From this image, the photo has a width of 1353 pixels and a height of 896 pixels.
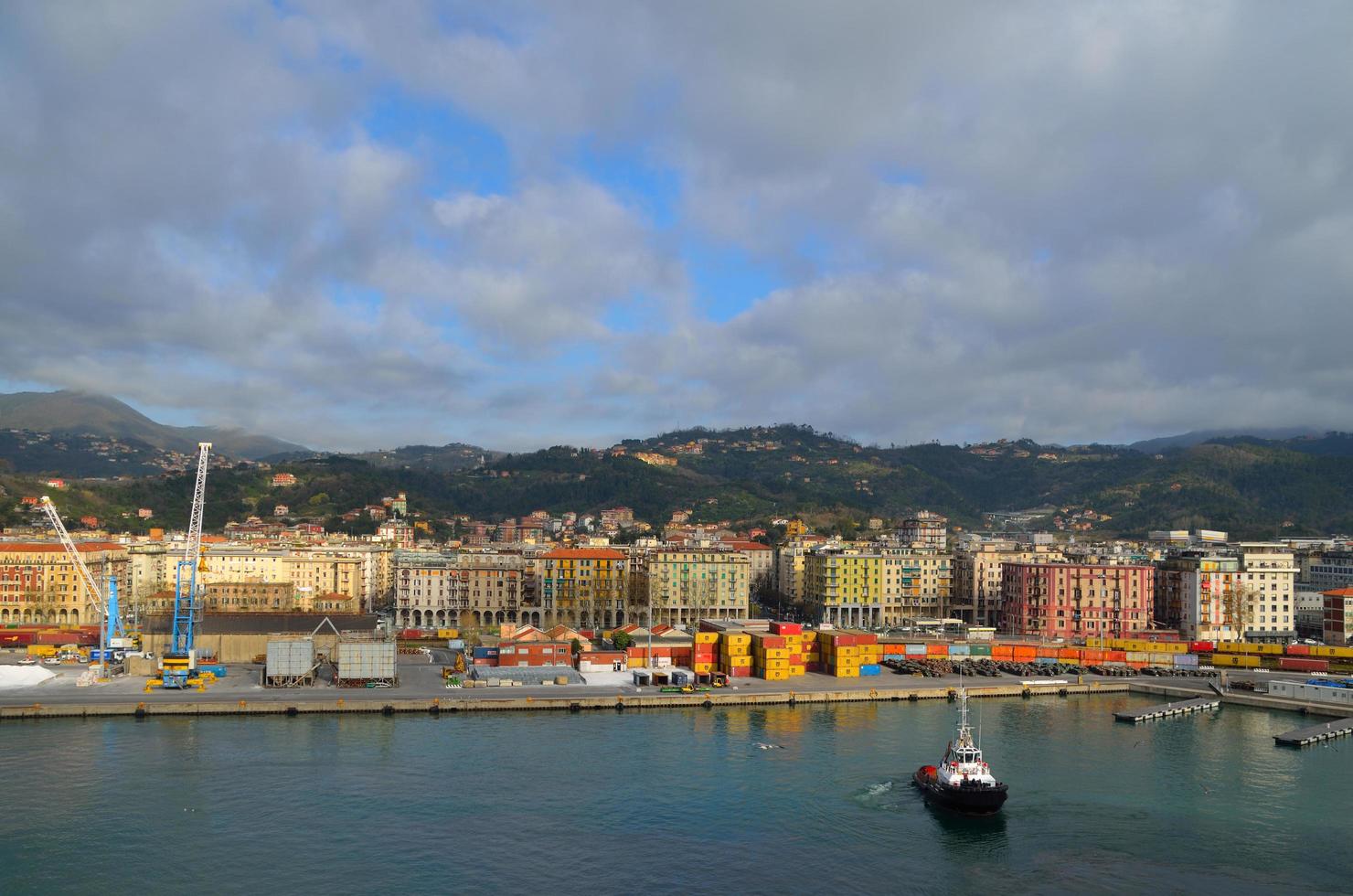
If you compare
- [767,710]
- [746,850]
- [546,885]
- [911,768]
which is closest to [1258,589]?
[767,710]

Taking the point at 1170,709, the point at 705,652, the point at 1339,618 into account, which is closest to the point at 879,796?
the point at 1170,709

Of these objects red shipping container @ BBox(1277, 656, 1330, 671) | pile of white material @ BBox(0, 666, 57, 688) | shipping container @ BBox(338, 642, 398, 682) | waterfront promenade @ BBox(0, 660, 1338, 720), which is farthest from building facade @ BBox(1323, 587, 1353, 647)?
pile of white material @ BBox(0, 666, 57, 688)

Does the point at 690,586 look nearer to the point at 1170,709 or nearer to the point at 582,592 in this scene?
the point at 582,592

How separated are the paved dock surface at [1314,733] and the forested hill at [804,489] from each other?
221 ft

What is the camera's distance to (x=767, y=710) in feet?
104

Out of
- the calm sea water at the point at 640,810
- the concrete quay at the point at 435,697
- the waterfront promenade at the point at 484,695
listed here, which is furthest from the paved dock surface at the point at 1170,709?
the concrete quay at the point at 435,697

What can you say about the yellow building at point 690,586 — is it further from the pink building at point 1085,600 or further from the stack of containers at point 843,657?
the stack of containers at point 843,657

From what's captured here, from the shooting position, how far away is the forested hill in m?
102

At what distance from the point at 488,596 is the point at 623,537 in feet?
114

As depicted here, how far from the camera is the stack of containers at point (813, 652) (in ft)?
128

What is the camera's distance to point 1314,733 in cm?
2891

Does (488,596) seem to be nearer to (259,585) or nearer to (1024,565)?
(259,585)

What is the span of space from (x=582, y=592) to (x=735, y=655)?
1870 centimetres

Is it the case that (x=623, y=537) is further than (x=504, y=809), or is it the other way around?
(x=623, y=537)
